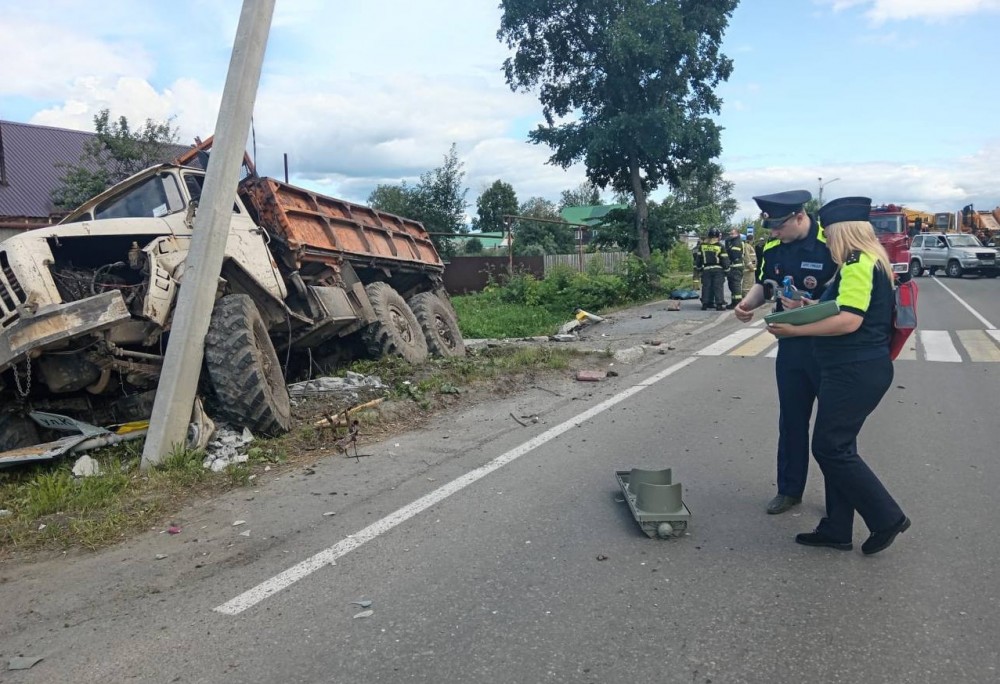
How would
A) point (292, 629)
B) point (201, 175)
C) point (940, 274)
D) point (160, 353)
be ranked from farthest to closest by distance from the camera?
1. point (940, 274)
2. point (201, 175)
3. point (160, 353)
4. point (292, 629)

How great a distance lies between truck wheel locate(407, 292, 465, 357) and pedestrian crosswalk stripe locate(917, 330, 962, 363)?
22.7 ft

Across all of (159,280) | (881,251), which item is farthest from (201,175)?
(881,251)

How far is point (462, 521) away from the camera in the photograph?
184 inches

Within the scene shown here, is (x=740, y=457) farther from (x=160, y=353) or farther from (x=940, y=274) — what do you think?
(x=940, y=274)

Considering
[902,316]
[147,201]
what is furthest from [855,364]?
[147,201]

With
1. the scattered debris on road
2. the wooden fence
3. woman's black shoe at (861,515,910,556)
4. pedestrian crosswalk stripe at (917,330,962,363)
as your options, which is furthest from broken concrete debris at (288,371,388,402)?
the wooden fence

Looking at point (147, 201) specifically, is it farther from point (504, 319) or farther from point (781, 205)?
point (504, 319)

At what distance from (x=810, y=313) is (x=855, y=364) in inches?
14.8

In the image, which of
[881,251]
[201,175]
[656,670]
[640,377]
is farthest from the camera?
[640,377]

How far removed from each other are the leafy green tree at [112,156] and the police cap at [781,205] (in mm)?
18328

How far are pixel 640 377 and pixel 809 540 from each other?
5.60 m

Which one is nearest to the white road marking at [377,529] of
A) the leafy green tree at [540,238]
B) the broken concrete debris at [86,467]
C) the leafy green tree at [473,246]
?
the broken concrete debris at [86,467]

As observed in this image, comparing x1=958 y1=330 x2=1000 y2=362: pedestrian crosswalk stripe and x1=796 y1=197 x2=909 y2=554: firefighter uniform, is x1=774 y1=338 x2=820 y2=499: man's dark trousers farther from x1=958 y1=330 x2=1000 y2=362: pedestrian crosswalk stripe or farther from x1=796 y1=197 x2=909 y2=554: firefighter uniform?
x1=958 y1=330 x2=1000 y2=362: pedestrian crosswalk stripe

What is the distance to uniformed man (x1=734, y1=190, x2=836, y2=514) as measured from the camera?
452 centimetres
